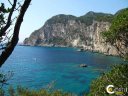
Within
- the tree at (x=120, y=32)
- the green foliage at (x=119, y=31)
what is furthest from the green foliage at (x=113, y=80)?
the green foliage at (x=119, y=31)

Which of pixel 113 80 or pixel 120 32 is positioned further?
pixel 120 32

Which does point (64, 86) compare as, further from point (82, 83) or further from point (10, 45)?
point (10, 45)

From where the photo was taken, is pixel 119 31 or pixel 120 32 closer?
pixel 119 31

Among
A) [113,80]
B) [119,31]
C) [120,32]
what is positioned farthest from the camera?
[120,32]

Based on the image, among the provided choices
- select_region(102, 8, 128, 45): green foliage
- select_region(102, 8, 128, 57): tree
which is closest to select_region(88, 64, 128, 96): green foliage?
select_region(102, 8, 128, 57): tree

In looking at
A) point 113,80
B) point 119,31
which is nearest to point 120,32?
point 119,31

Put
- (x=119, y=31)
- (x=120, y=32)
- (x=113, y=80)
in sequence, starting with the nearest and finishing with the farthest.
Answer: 1. (x=113, y=80)
2. (x=119, y=31)
3. (x=120, y=32)

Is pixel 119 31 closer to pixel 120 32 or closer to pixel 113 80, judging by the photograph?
pixel 120 32

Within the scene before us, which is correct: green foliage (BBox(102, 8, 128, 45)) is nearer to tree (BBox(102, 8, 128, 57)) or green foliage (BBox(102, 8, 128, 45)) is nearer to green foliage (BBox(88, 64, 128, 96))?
tree (BBox(102, 8, 128, 57))

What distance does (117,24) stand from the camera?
2595cm

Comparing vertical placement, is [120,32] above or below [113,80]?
above

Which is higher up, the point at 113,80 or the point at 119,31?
the point at 119,31

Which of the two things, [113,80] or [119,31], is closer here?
[113,80]

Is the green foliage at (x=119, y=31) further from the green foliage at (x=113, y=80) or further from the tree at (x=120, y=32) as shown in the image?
the green foliage at (x=113, y=80)
